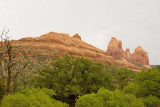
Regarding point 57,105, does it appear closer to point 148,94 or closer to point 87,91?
point 87,91

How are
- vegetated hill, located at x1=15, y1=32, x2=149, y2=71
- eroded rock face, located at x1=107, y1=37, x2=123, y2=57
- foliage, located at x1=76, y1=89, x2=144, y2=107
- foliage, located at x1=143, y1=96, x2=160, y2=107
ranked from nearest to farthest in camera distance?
foliage, located at x1=76, y1=89, x2=144, y2=107 < foliage, located at x1=143, y1=96, x2=160, y2=107 < vegetated hill, located at x1=15, y1=32, x2=149, y2=71 < eroded rock face, located at x1=107, y1=37, x2=123, y2=57

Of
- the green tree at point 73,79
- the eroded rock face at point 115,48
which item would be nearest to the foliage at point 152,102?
the green tree at point 73,79

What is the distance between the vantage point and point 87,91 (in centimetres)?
2462

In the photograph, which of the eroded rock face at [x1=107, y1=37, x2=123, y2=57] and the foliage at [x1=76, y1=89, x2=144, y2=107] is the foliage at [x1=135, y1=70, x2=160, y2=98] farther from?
the eroded rock face at [x1=107, y1=37, x2=123, y2=57]

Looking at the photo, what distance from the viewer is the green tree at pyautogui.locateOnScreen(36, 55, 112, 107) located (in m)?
23.3

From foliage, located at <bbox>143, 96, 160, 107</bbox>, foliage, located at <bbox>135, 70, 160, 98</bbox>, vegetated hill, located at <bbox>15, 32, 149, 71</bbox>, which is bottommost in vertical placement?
foliage, located at <bbox>143, 96, 160, 107</bbox>

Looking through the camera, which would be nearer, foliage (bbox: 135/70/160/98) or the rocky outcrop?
foliage (bbox: 135/70/160/98)

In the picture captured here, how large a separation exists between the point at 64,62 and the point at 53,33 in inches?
4227

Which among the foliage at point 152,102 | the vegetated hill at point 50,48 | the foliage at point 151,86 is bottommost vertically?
the foliage at point 152,102

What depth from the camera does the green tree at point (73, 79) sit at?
23328 millimetres

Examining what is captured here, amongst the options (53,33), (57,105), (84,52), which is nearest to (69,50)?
(84,52)

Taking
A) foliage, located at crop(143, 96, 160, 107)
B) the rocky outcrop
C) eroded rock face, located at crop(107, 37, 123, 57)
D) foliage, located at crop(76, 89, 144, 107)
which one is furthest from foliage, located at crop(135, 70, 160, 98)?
eroded rock face, located at crop(107, 37, 123, 57)

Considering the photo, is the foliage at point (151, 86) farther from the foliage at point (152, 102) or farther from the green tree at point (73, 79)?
the green tree at point (73, 79)

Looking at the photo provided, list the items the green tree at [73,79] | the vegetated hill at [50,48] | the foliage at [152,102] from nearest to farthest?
the foliage at [152,102] < the green tree at [73,79] < the vegetated hill at [50,48]
